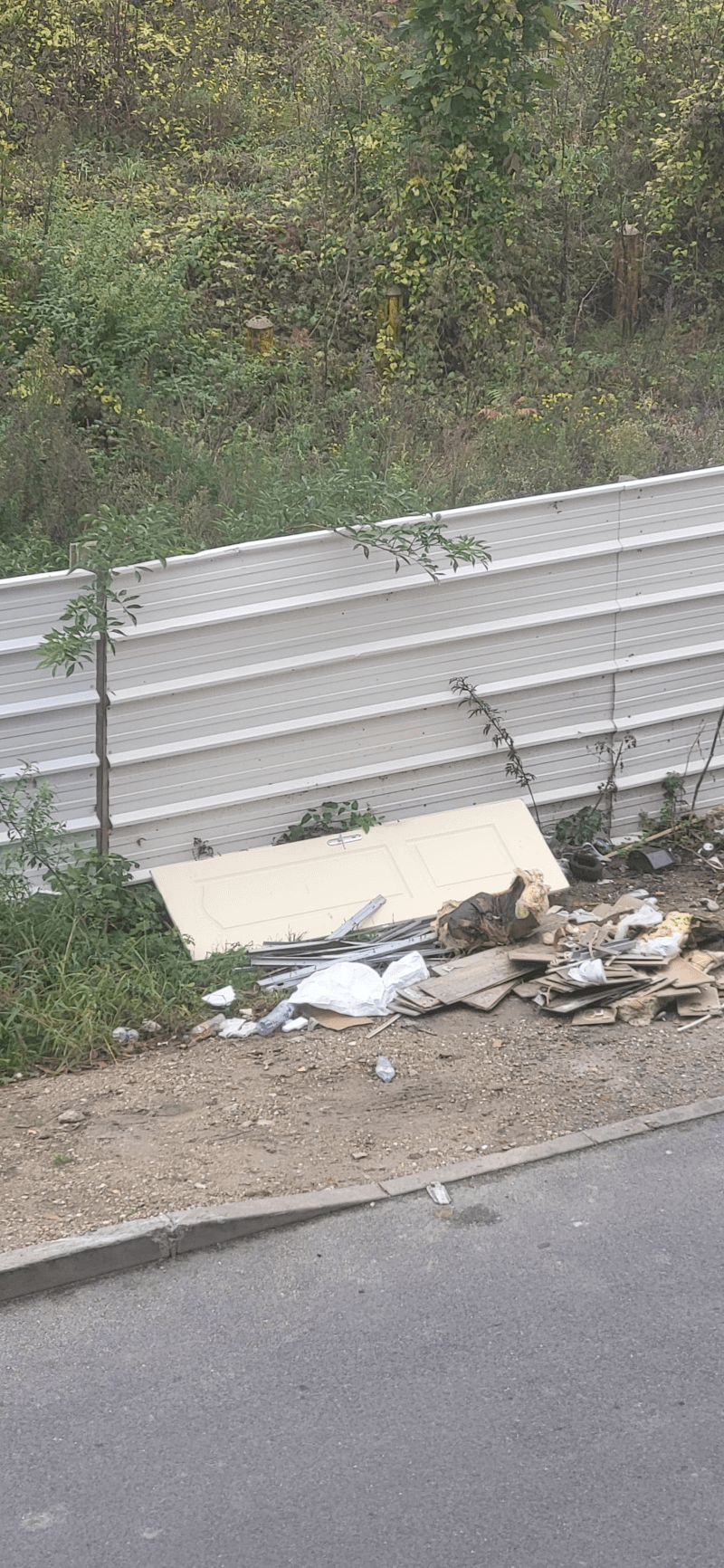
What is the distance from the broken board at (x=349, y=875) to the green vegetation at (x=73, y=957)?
0.60 feet

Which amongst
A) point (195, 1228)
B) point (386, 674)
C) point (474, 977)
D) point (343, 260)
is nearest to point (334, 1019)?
point (474, 977)

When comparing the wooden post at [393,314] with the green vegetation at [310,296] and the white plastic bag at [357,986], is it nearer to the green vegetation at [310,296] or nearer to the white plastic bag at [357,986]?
the green vegetation at [310,296]

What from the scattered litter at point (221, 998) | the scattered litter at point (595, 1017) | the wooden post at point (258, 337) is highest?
the wooden post at point (258, 337)

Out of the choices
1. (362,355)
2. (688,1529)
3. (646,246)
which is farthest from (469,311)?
(688,1529)

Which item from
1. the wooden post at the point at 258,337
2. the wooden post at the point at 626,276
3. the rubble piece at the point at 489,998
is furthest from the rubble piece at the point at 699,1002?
the wooden post at the point at 626,276

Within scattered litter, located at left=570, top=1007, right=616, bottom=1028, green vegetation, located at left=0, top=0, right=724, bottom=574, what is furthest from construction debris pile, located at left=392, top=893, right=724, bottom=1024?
green vegetation, located at left=0, top=0, right=724, bottom=574

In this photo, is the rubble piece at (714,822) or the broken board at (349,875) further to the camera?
the rubble piece at (714,822)

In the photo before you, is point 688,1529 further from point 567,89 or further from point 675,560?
point 567,89

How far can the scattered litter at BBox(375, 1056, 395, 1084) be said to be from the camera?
5832mm

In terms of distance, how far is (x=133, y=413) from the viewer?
371 inches

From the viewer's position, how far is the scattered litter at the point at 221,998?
21.3ft

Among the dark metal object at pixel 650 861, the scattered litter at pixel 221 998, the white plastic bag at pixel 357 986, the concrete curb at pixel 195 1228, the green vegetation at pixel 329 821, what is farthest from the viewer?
the dark metal object at pixel 650 861

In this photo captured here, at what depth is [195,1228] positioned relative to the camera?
15.8ft

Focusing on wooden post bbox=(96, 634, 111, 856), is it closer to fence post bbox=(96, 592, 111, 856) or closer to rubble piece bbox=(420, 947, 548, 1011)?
fence post bbox=(96, 592, 111, 856)
